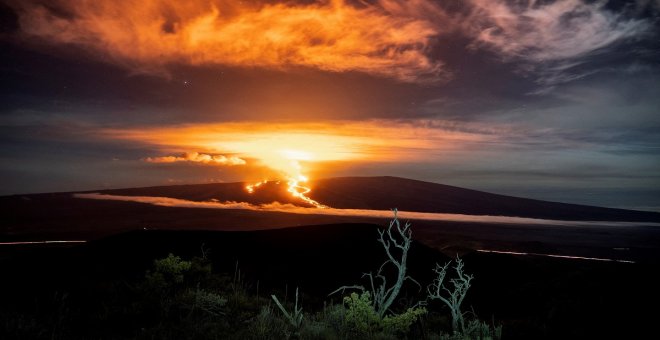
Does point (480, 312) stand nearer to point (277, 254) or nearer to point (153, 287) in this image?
point (277, 254)

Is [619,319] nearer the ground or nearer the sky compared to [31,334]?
nearer the ground

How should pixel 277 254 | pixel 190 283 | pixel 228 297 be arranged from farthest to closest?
pixel 277 254 → pixel 190 283 → pixel 228 297

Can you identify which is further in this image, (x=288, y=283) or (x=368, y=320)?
(x=288, y=283)

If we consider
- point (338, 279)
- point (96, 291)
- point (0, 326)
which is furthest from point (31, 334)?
point (338, 279)

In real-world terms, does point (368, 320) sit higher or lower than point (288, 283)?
higher

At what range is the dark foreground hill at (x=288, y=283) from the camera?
988 centimetres

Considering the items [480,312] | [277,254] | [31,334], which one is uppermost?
[31,334]

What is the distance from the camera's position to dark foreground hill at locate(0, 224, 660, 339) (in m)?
9.88

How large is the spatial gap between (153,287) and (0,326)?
4.65 m

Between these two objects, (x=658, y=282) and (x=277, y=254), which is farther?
(x=277, y=254)

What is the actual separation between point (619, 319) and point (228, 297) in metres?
11.5

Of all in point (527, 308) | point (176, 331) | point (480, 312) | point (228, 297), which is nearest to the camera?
point (176, 331)

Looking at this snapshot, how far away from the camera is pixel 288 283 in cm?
2136

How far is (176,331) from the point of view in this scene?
Answer: 898cm
